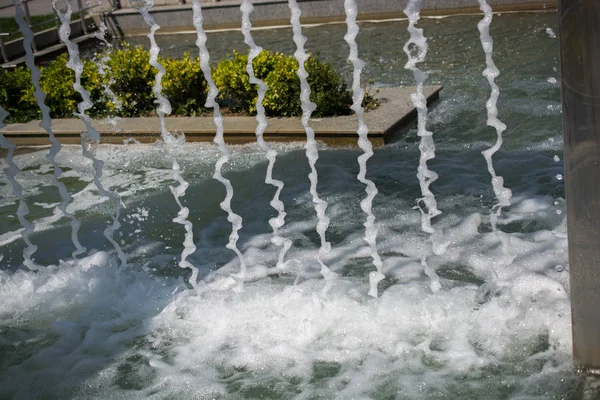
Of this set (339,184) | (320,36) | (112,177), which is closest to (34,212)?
(112,177)

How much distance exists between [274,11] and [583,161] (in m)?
12.9

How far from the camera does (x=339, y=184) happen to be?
7.03m

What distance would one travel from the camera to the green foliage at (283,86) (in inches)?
320

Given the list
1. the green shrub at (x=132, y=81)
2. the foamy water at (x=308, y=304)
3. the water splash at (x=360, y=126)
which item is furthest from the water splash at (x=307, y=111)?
the green shrub at (x=132, y=81)

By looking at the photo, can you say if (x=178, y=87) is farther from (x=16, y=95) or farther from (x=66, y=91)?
(x=16, y=95)

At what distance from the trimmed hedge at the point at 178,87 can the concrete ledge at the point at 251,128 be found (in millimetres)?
243

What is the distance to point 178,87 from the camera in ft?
29.7

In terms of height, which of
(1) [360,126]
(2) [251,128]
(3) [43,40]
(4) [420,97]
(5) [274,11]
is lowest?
(2) [251,128]

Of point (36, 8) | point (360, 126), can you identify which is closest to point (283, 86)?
point (360, 126)

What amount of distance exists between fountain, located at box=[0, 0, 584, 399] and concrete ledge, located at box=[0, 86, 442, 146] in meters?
0.14

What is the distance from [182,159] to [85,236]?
165 centimetres

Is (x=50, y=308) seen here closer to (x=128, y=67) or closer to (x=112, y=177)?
(x=112, y=177)

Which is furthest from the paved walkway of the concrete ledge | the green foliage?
the green foliage

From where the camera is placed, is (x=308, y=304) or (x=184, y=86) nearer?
(x=308, y=304)
